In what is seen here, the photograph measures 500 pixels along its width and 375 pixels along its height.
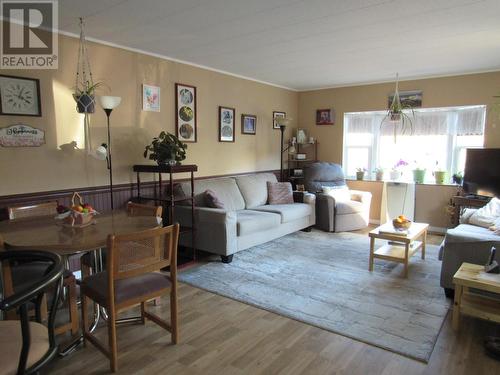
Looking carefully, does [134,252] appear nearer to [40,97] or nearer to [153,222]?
[153,222]

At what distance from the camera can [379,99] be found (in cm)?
581

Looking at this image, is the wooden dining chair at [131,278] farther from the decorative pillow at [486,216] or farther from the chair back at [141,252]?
the decorative pillow at [486,216]

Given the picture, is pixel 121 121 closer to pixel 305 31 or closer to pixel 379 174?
pixel 305 31

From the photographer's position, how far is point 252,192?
5113 mm

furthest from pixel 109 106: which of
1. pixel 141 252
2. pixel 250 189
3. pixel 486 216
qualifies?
pixel 486 216

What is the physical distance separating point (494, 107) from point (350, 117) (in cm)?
213

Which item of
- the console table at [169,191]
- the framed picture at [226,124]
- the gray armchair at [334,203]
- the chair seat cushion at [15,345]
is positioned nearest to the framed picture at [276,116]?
the gray armchair at [334,203]

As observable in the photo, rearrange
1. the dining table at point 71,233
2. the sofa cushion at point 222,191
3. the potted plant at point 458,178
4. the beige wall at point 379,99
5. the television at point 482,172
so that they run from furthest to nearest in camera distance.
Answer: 1. the potted plant at point 458,178
2. the beige wall at point 379,99
3. the television at point 482,172
4. the sofa cushion at point 222,191
5. the dining table at point 71,233

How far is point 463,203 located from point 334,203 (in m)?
1.70

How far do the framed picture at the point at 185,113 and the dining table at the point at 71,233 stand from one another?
6.19ft

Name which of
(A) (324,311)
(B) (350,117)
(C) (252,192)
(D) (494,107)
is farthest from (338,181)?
(A) (324,311)

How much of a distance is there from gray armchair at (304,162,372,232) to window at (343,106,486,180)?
2.30ft

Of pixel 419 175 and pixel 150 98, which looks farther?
pixel 419 175

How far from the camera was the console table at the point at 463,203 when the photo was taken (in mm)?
4668
